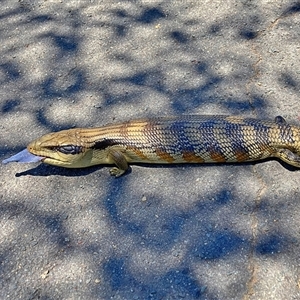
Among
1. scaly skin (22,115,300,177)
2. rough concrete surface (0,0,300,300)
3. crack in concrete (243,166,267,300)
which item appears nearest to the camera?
crack in concrete (243,166,267,300)

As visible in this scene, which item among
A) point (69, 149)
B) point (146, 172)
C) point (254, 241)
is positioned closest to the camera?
point (254, 241)

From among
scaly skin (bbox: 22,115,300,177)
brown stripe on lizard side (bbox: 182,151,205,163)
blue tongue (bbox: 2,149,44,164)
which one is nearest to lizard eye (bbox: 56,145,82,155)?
scaly skin (bbox: 22,115,300,177)

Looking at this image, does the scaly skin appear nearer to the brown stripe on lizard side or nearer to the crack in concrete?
the brown stripe on lizard side

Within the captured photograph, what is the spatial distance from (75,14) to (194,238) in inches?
140

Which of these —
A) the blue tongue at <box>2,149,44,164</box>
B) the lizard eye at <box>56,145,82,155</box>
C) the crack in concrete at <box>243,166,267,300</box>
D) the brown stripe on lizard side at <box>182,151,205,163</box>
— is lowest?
the crack in concrete at <box>243,166,267,300</box>

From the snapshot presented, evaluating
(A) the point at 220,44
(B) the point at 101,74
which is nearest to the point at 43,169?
(B) the point at 101,74

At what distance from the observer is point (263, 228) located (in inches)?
141

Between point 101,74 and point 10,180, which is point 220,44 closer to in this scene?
point 101,74

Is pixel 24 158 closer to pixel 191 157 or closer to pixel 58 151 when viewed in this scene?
pixel 58 151

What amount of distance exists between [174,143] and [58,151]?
3.30 ft

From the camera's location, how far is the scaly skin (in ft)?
13.0

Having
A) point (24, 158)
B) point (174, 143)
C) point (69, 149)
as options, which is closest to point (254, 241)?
point (174, 143)

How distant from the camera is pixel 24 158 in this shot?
4.04 meters

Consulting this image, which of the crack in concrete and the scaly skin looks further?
the scaly skin
